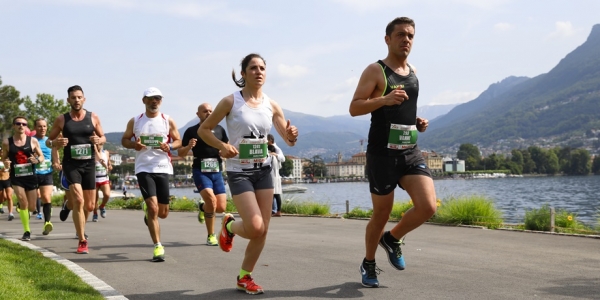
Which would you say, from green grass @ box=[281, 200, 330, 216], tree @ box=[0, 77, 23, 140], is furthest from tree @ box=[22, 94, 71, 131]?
green grass @ box=[281, 200, 330, 216]

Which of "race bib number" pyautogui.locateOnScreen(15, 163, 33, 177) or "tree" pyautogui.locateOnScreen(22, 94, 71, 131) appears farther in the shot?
"tree" pyautogui.locateOnScreen(22, 94, 71, 131)

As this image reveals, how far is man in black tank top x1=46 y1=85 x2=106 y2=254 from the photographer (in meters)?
9.65

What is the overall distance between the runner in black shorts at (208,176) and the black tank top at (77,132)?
1.40 m

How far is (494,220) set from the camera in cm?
1362

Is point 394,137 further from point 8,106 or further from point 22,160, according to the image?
point 8,106

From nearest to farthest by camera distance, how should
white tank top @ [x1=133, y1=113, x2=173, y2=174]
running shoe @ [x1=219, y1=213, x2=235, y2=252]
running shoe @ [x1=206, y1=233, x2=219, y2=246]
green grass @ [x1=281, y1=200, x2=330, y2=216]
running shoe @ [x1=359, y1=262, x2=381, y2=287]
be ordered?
running shoe @ [x1=359, y1=262, x2=381, y2=287], running shoe @ [x1=219, y1=213, x2=235, y2=252], white tank top @ [x1=133, y1=113, x2=173, y2=174], running shoe @ [x1=206, y1=233, x2=219, y2=246], green grass @ [x1=281, y1=200, x2=330, y2=216]

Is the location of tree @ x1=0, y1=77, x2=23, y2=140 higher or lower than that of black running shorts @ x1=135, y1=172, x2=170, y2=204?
higher

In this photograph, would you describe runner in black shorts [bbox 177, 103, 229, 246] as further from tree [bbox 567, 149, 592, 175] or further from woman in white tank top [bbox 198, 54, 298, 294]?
tree [bbox 567, 149, 592, 175]

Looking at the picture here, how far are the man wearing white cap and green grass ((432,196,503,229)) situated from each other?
675 centimetres

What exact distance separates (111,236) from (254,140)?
24.2 feet

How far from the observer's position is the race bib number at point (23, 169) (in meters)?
12.8

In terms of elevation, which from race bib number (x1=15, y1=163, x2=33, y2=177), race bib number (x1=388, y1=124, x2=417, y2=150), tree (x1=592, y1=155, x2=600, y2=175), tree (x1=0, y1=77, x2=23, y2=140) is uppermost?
tree (x1=0, y1=77, x2=23, y2=140)

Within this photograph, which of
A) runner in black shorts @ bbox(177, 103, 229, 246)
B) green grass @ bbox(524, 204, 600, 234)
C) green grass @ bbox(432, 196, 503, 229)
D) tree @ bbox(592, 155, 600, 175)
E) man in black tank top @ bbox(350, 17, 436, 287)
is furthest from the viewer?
tree @ bbox(592, 155, 600, 175)

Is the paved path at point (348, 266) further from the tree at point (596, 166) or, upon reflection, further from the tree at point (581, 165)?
the tree at point (581, 165)
